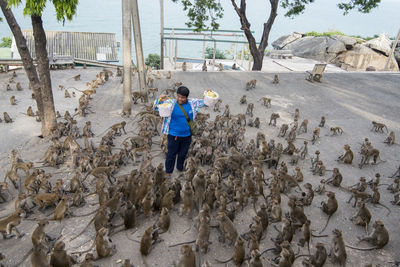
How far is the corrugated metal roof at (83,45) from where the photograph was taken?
29558 mm

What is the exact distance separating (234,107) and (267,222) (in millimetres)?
8245

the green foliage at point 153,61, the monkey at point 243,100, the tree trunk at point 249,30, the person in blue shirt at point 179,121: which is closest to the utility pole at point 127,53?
the monkey at point 243,100

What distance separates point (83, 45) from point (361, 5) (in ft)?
83.3

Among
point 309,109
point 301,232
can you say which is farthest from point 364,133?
point 301,232

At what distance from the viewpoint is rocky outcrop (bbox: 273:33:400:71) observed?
3325cm

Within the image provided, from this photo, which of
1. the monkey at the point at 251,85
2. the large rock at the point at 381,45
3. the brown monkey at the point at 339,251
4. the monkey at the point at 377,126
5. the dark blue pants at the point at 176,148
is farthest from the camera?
the large rock at the point at 381,45

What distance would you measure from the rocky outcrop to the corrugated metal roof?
22065 millimetres

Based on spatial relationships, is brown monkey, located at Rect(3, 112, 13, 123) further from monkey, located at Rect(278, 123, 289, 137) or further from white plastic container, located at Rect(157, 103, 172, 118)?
monkey, located at Rect(278, 123, 289, 137)

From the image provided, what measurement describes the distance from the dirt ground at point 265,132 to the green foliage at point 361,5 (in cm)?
417

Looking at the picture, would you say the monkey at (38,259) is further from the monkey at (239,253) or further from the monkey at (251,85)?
the monkey at (251,85)

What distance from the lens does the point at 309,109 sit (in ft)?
46.5

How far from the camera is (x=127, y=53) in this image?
11953 mm

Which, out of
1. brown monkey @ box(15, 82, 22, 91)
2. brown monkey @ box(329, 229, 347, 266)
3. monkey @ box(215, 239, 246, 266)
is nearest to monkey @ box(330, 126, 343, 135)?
brown monkey @ box(329, 229, 347, 266)

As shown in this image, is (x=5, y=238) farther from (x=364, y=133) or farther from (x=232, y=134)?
(x=364, y=133)
